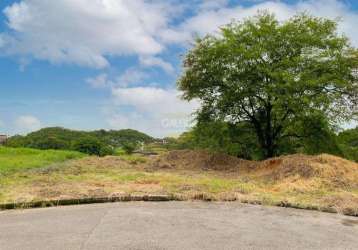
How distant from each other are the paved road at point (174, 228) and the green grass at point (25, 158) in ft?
23.5

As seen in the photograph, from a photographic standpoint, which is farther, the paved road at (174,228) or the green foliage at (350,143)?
the green foliage at (350,143)

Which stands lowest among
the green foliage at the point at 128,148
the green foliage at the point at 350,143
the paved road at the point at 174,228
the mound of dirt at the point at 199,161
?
the paved road at the point at 174,228

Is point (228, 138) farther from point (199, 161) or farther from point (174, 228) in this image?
point (174, 228)

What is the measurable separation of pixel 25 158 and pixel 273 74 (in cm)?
1180

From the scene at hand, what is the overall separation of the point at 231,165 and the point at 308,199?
7.74 m

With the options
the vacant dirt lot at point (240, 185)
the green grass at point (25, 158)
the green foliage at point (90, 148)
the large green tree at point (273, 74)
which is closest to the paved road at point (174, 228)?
the vacant dirt lot at point (240, 185)

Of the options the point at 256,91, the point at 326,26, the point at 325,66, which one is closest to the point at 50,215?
the point at 256,91

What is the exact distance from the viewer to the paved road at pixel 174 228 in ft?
20.4

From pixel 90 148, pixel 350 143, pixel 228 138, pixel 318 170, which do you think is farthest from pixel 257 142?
pixel 90 148

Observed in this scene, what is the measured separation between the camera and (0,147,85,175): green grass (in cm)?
1643

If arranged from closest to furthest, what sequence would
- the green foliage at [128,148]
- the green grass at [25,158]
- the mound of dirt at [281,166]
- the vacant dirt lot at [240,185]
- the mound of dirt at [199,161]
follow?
the vacant dirt lot at [240,185]
the mound of dirt at [281,166]
the green grass at [25,158]
the mound of dirt at [199,161]
the green foliage at [128,148]

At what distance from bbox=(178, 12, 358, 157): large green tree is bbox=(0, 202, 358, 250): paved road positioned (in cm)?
1075

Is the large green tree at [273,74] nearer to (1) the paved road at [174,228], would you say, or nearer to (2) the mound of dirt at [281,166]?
(2) the mound of dirt at [281,166]

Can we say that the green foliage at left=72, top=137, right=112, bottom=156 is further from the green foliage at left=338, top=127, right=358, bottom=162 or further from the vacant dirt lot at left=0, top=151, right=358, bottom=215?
the vacant dirt lot at left=0, top=151, right=358, bottom=215
